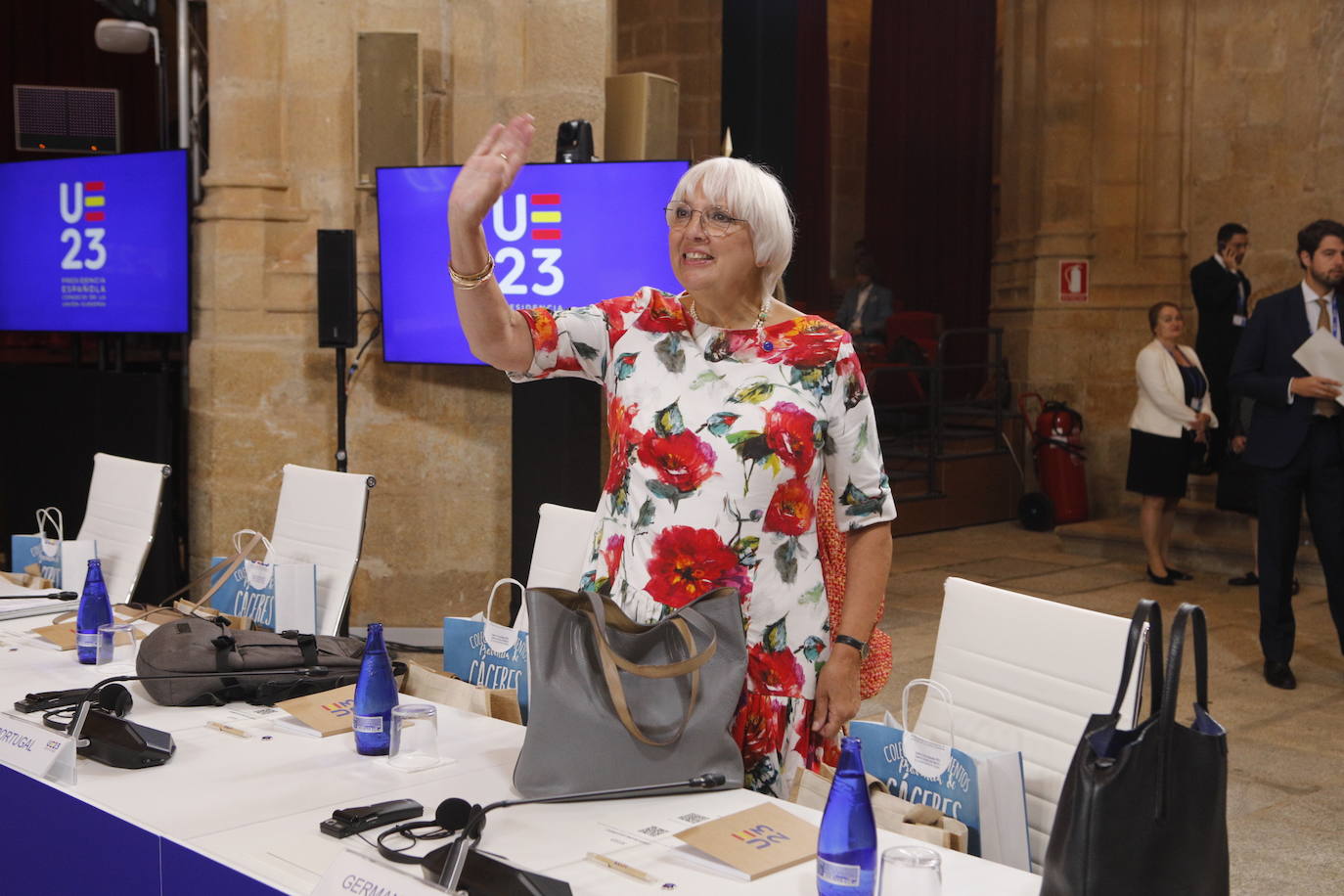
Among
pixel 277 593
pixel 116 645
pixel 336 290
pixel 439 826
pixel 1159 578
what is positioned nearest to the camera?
pixel 439 826

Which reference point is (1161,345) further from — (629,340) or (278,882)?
(278,882)

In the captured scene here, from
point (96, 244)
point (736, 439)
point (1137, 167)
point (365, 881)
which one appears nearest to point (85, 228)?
point (96, 244)

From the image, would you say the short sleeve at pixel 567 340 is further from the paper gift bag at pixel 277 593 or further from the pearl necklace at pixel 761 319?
the paper gift bag at pixel 277 593

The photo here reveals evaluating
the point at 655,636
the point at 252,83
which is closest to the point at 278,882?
the point at 655,636

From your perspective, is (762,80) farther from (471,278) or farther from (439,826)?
(439,826)

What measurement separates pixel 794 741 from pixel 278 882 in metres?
0.87

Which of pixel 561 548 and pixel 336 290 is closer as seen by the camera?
pixel 561 548

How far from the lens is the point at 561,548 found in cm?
327

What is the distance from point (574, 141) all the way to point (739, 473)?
3.63 meters

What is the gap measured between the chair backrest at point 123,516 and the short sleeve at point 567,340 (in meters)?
2.31

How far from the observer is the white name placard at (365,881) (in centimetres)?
156

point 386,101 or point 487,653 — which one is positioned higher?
point 386,101

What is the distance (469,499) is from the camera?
20.1ft

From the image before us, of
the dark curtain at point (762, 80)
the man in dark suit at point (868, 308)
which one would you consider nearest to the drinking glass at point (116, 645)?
the dark curtain at point (762, 80)
